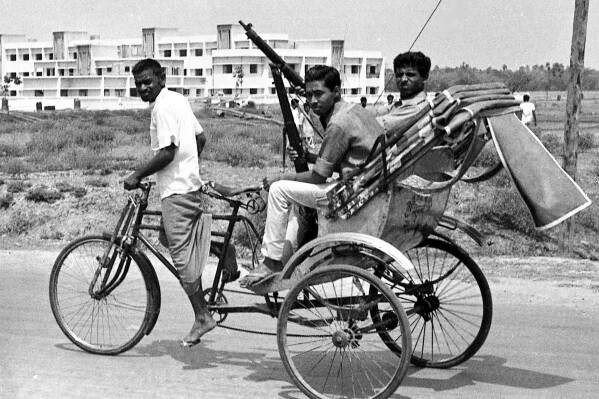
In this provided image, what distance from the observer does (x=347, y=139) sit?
5.27 m

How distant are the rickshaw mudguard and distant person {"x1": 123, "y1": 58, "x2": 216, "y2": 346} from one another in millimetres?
750

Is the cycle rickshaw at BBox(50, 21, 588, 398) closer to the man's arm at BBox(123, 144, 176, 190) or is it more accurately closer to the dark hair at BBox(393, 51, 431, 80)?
the man's arm at BBox(123, 144, 176, 190)

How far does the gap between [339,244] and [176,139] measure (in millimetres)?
1273

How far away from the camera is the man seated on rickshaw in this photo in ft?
17.3

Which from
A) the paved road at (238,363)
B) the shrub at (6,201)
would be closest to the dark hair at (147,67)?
the paved road at (238,363)

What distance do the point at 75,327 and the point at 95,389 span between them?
4.17 ft

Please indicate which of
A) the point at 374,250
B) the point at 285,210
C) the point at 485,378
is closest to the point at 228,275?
the point at 285,210

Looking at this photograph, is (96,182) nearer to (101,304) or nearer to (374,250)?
(101,304)

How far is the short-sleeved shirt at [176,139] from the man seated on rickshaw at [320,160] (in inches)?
25.0

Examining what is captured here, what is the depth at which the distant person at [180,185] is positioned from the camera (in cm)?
583

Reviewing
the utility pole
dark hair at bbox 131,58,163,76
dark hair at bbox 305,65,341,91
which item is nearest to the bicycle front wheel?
dark hair at bbox 131,58,163,76

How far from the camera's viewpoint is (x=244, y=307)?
575 centimetres

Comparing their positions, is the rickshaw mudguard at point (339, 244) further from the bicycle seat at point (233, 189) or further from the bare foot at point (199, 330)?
the bare foot at point (199, 330)

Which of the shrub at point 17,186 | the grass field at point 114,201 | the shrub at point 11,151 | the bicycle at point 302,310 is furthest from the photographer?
the shrub at point 11,151
